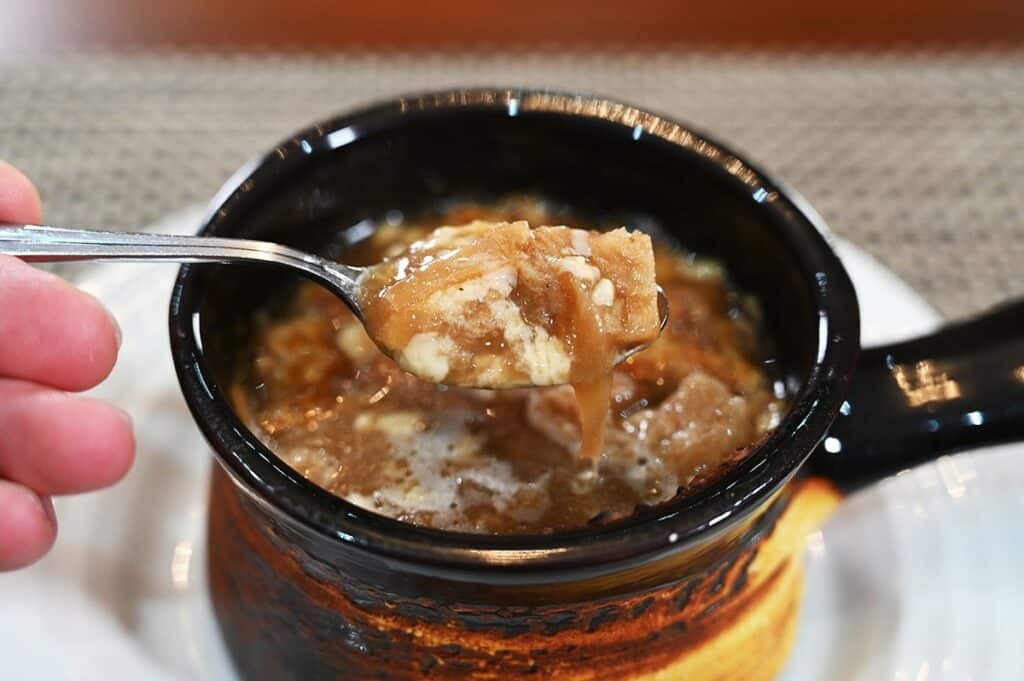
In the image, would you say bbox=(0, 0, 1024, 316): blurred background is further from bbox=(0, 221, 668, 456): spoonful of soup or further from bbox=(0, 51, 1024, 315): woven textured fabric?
bbox=(0, 221, 668, 456): spoonful of soup

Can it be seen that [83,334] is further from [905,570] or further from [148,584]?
[905,570]

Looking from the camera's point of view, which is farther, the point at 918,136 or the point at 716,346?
the point at 918,136

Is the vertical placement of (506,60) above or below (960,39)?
below

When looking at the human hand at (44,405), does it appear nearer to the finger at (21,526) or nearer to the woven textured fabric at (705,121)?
the finger at (21,526)

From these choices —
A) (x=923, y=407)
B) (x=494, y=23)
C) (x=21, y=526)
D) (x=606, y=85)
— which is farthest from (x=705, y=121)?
(x=21, y=526)

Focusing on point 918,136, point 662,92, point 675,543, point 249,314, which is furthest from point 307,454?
point 918,136

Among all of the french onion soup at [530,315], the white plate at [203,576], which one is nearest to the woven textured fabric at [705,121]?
the white plate at [203,576]

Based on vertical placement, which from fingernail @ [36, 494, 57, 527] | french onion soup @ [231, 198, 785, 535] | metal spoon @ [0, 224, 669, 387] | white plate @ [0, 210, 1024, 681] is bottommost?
white plate @ [0, 210, 1024, 681]

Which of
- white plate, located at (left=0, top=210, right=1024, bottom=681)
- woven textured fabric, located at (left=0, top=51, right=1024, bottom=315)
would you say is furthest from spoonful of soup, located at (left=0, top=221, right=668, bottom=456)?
woven textured fabric, located at (left=0, top=51, right=1024, bottom=315)
